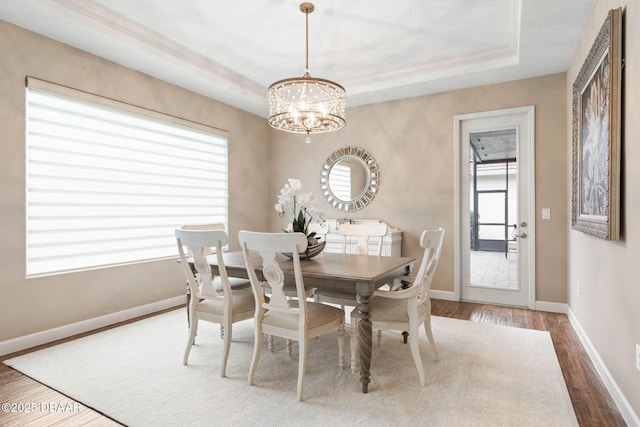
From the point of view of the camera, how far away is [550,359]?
263cm

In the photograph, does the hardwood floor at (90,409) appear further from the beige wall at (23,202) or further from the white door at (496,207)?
the white door at (496,207)

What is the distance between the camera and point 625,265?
1.96 m

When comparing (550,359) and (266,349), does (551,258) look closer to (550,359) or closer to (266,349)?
(550,359)

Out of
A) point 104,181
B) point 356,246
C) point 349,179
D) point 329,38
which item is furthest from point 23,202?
point 349,179

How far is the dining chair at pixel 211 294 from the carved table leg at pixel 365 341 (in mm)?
A: 830

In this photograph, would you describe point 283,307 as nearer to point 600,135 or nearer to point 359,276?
point 359,276

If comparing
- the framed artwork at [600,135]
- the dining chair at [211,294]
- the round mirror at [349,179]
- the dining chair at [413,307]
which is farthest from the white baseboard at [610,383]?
the round mirror at [349,179]

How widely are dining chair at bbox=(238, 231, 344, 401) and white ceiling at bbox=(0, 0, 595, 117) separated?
6.42 ft

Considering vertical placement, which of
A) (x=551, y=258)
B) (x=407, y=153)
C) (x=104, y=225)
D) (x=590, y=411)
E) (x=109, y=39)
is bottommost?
(x=590, y=411)

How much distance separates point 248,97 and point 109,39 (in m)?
1.77

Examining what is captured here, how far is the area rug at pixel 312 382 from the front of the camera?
192cm

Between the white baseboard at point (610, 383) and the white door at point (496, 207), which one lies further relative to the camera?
the white door at point (496, 207)

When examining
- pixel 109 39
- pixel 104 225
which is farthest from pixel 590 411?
pixel 109 39

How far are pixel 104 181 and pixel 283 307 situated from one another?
95.3 inches
